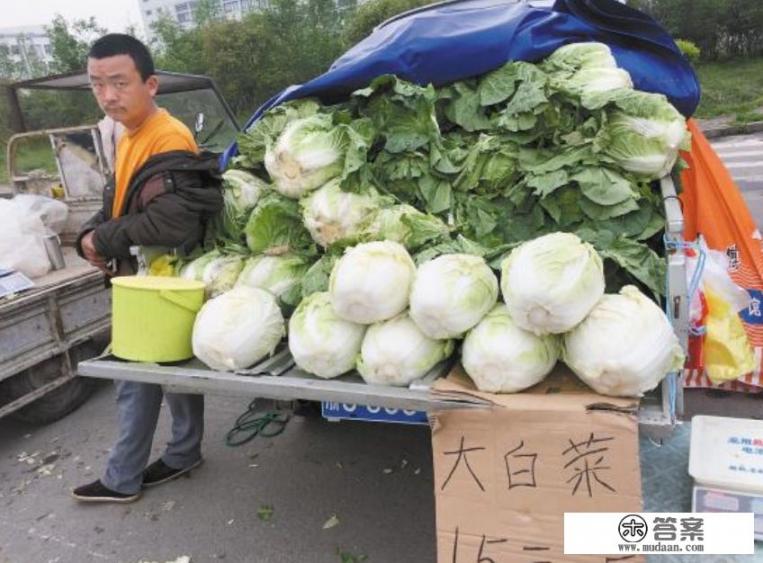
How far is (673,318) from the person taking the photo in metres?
2.27

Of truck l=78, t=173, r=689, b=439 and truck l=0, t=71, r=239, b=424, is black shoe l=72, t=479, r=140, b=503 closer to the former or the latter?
truck l=0, t=71, r=239, b=424

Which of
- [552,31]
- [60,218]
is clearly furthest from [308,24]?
[552,31]

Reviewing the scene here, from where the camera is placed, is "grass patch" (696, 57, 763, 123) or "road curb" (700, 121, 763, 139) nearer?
"road curb" (700, 121, 763, 139)

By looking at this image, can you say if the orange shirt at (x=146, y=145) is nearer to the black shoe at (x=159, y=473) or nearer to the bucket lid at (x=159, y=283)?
the bucket lid at (x=159, y=283)

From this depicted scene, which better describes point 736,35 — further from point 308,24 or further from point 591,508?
point 591,508

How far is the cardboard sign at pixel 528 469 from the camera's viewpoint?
195 centimetres

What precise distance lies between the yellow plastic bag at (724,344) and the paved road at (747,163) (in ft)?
13.8

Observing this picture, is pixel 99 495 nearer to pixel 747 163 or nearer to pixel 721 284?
pixel 721 284

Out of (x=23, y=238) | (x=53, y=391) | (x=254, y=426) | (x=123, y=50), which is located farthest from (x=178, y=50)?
(x=123, y=50)

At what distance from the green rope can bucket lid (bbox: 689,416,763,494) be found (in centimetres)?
258

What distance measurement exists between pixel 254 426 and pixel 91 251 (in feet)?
→ 5.30

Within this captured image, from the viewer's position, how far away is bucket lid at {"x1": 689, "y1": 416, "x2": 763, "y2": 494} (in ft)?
7.41

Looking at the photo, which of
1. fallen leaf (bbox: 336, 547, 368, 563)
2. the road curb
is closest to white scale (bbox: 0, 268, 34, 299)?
fallen leaf (bbox: 336, 547, 368, 563)

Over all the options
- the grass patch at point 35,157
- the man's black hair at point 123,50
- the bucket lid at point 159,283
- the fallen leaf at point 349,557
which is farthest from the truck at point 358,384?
the grass patch at point 35,157
